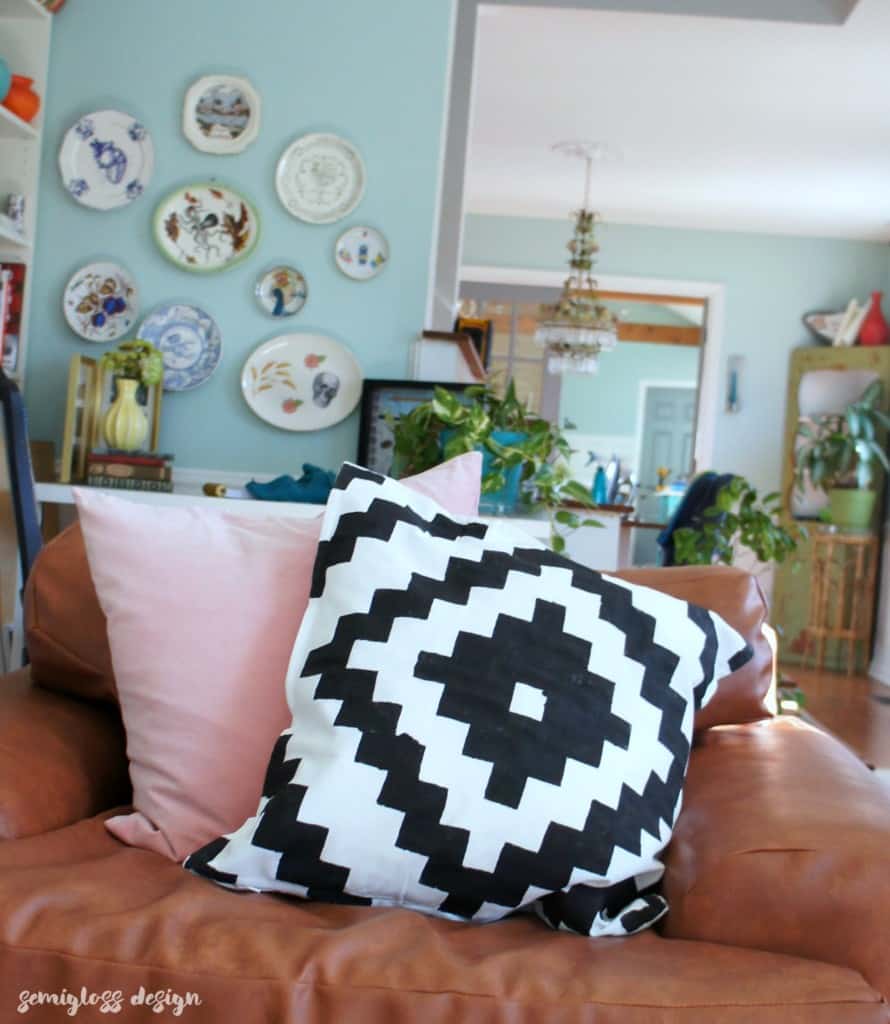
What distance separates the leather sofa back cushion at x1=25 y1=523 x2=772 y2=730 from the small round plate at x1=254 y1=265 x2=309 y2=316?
81.1 inches

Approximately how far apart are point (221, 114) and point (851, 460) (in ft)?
14.8

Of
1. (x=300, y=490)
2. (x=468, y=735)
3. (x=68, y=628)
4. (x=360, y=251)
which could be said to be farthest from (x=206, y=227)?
(x=468, y=735)

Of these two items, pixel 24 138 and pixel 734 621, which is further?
pixel 24 138

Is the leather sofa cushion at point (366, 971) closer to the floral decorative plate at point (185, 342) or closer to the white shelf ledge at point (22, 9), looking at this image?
the floral decorative plate at point (185, 342)

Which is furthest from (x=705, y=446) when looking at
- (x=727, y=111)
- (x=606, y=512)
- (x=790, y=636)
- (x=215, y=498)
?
(x=215, y=498)

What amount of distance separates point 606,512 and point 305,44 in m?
1.74

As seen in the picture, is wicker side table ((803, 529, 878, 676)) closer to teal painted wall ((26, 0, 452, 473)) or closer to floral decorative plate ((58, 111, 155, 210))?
teal painted wall ((26, 0, 452, 473))

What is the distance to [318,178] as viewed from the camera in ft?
11.3

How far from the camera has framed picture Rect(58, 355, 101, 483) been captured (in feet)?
10.2

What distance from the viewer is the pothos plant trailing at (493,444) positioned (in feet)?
9.08

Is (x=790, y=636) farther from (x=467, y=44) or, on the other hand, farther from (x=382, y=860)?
(x=382, y=860)

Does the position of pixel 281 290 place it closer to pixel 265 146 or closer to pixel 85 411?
pixel 265 146

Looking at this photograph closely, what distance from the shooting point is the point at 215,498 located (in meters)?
2.96
